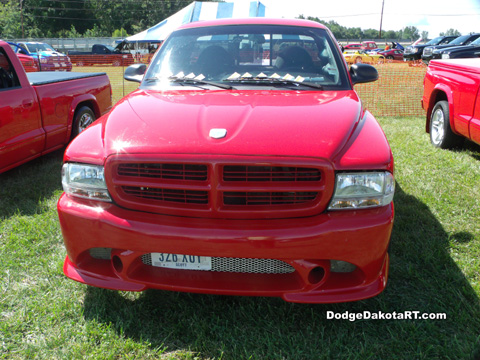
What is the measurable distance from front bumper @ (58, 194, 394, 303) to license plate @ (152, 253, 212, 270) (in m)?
0.05

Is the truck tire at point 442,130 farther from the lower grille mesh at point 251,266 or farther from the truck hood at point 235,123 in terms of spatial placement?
the lower grille mesh at point 251,266

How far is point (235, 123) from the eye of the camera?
2324mm

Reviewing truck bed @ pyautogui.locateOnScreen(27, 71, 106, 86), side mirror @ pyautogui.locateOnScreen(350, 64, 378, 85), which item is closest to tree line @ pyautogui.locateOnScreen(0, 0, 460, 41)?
truck bed @ pyautogui.locateOnScreen(27, 71, 106, 86)

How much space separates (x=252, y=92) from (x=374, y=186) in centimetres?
117

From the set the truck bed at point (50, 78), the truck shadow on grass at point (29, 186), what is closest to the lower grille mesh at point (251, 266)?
the truck shadow on grass at point (29, 186)

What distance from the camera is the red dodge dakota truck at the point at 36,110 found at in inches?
175

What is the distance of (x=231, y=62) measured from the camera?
3363 millimetres

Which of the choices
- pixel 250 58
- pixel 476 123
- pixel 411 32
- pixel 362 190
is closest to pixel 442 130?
pixel 476 123

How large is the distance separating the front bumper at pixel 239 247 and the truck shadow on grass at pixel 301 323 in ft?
0.94

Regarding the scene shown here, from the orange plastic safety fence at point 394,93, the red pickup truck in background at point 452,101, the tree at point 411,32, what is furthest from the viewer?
the tree at point 411,32

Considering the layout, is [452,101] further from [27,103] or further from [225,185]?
[27,103]

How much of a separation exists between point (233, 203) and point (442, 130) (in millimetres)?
4855

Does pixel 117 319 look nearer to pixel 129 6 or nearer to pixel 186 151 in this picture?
pixel 186 151

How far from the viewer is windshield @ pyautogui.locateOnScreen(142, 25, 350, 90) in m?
3.22
